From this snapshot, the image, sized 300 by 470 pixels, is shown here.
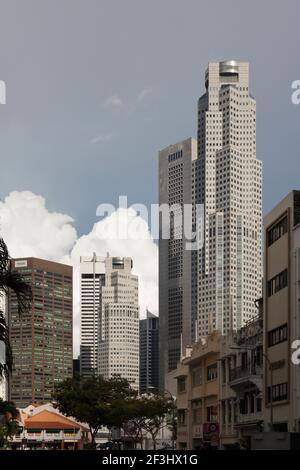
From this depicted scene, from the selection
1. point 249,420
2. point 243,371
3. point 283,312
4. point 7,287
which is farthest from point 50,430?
point 7,287

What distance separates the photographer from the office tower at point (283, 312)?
69.4 meters

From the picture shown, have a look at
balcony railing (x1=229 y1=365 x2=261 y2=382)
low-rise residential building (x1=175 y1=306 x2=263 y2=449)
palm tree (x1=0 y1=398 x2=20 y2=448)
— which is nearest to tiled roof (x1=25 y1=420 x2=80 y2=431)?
palm tree (x1=0 y1=398 x2=20 y2=448)

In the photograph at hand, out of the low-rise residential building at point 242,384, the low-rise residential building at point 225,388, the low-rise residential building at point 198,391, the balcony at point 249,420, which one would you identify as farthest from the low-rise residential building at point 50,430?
the balcony at point 249,420

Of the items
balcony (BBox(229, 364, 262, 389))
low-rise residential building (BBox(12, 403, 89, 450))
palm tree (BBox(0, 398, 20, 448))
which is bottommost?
low-rise residential building (BBox(12, 403, 89, 450))

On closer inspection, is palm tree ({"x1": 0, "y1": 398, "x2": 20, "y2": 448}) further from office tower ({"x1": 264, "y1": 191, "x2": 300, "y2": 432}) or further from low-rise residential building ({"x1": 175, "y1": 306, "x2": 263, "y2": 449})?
office tower ({"x1": 264, "y1": 191, "x2": 300, "y2": 432})

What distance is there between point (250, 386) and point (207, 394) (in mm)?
19071

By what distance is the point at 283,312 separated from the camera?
72688 millimetres

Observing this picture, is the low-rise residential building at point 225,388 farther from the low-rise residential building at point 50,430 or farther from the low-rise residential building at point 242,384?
the low-rise residential building at point 50,430

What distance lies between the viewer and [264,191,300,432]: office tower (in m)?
69.4

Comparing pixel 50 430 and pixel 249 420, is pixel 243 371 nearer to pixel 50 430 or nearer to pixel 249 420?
pixel 249 420

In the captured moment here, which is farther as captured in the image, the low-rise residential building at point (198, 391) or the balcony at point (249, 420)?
the low-rise residential building at point (198, 391)
